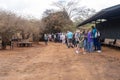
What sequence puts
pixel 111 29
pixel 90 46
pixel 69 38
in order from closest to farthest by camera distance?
pixel 90 46 → pixel 69 38 → pixel 111 29

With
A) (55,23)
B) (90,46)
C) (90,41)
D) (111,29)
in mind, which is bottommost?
(90,46)

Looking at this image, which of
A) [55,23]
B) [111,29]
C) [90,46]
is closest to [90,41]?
[90,46]

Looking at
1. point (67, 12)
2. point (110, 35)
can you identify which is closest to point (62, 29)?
point (67, 12)

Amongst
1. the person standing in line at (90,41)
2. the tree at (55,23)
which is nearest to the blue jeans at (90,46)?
the person standing in line at (90,41)

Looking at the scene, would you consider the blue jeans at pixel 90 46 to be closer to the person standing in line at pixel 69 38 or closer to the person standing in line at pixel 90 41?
the person standing in line at pixel 90 41

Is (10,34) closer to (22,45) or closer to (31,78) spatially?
(22,45)

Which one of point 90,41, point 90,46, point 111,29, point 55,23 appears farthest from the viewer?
point 55,23

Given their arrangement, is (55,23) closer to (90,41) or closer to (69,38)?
(69,38)

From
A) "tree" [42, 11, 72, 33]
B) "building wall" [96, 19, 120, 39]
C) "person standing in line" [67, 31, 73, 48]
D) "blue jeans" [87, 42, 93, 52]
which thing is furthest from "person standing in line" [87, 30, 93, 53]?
"tree" [42, 11, 72, 33]

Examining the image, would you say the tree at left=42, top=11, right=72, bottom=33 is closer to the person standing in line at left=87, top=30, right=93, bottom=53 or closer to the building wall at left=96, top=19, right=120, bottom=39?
the building wall at left=96, top=19, right=120, bottom=39

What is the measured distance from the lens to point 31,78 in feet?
37.0

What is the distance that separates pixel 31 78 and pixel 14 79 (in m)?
0.60

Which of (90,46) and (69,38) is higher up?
(69,38)

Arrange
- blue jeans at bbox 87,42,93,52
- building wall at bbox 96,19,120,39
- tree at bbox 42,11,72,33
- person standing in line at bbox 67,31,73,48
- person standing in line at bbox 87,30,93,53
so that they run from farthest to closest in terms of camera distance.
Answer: tree at bbox 42,11,72,33 → person standing in line at bbox 67,31,73,48 → building wall at bbox 96,19,120,39 → blue jeans at bbox 87,42,93,52 → person standing in line at bbox 87,30,93,53
